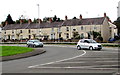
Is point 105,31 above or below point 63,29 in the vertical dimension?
below

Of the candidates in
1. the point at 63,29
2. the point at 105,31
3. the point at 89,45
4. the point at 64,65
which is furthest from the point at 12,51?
the point at 63,29

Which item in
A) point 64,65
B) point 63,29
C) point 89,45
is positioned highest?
point 63,29

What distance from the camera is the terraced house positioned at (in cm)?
8356

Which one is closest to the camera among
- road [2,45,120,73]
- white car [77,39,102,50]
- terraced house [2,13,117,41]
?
road [2,45,120,73]

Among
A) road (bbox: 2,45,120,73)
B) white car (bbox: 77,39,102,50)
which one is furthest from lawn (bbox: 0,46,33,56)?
white car (bbox: 77,39,102,50)

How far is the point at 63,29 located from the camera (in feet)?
295

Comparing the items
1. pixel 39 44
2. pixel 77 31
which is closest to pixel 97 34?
pixel 77 31

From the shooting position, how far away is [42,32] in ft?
313

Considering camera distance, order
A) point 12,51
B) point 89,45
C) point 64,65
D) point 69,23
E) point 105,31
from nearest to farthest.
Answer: point 64,65 → point 12,51 → point 89,45 → point 105,31 → point 69,23

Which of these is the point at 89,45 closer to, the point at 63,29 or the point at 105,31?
the point at 105,31

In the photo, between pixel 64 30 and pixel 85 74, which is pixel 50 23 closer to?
pixel 64 30

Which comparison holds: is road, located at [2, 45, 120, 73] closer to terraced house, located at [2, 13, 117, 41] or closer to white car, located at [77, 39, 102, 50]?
white car, located at [77, 39, 102, 50]

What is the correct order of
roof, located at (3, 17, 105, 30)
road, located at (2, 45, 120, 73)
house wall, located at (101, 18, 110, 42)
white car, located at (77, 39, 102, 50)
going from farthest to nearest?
roof, located at (3, 17, 105, 30) → house wall, located at (101, 18, 110, 42) → white car, located at (77, 39, 102, 50) → road, located at (2, 45, 120, 73)

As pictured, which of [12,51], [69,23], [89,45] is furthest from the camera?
[69,23]
